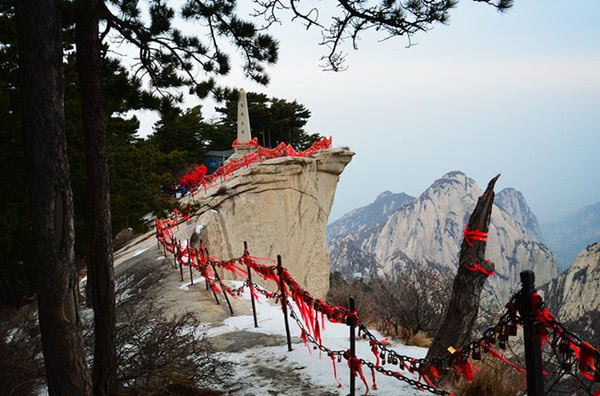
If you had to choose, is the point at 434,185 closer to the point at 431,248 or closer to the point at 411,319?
the point at 431,248

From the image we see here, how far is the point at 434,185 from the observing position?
425ft

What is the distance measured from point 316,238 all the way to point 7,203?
22.6 m

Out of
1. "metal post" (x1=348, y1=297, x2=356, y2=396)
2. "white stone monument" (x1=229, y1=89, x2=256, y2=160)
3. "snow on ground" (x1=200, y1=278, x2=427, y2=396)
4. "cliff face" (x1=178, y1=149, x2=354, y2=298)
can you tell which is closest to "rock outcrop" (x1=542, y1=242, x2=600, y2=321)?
"cliff face" (x1=178, y1=149, x2=354, y2=298)

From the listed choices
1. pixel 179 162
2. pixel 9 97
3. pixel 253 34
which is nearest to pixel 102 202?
pixel 253 34

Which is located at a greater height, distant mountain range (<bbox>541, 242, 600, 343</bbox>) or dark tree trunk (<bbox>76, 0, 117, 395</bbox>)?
dark tree trunk (<bbox>76, 0, 117, 395</bbox>)

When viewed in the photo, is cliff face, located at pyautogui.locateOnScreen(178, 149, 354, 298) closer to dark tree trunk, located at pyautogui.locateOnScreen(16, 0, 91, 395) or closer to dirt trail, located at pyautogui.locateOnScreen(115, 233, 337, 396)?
dirt trail, located at pyautogui.locateOnScreen(115, 233, 337, 396)

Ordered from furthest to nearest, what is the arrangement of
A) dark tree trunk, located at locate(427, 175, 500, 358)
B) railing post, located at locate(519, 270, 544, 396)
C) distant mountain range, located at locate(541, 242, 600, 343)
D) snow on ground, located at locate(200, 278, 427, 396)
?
distant mountain range, located at locate(541, 242, 600, 343) → dark tree trunk, located at locate(427, 175, 500, 358) → snow on ground, located at locate(200, 278, 427, 396) → railing post, located at locate(519, 270, 544, 396)

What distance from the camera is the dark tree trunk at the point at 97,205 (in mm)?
4270

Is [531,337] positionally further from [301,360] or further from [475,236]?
[301,360]

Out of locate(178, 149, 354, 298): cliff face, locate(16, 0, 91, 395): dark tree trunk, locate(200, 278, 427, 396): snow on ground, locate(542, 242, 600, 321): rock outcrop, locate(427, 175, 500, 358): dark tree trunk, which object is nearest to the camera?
locate(16, 0, 91, 395): dark tree trunk

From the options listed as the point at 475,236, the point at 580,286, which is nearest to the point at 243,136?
the point at 475,236

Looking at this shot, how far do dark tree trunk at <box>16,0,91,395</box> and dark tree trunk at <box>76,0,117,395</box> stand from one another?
680mm

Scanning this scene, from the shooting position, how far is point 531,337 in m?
2.79

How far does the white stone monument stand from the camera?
92.8 ft
